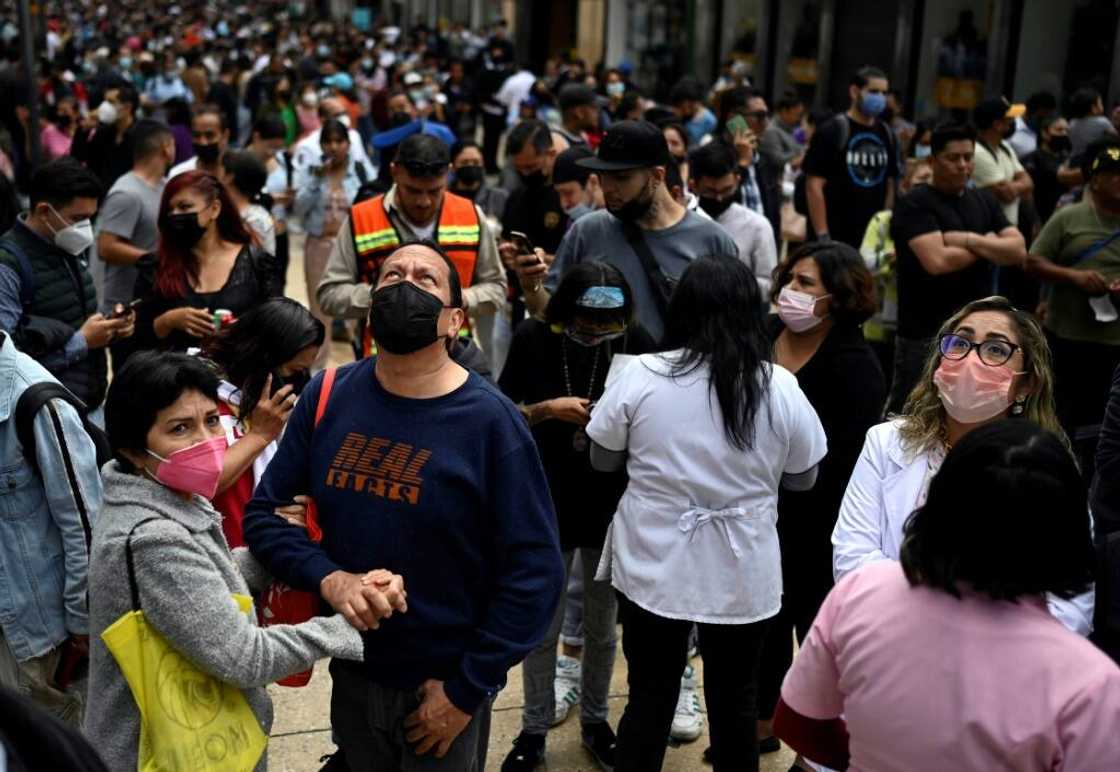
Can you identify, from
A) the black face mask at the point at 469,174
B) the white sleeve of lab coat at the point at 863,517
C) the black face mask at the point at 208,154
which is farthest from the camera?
the black face mask at the point at 469,174

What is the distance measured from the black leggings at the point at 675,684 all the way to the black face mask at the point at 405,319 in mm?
1127

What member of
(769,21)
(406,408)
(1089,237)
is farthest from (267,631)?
(769,21)

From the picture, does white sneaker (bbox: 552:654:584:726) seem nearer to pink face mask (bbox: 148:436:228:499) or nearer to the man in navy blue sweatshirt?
the man in navy blue sweatshirt

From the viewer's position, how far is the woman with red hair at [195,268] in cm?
482

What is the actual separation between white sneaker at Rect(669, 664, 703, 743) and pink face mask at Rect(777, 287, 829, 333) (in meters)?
1.28

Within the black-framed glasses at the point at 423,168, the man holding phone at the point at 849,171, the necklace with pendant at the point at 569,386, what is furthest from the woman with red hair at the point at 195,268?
the man holding phone at the point at 849,171

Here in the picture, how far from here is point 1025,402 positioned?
343 centimetres

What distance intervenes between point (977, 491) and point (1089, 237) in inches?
173

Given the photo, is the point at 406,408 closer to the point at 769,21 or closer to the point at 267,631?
the point at 267,631

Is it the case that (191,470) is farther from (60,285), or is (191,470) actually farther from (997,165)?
(997,165)

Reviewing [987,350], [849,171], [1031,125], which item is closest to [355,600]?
[987,350]

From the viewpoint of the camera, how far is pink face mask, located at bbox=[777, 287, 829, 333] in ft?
13.9

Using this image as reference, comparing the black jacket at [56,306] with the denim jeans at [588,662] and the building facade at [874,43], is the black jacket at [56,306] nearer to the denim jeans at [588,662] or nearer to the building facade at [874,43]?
the denim jeans at [588,662]

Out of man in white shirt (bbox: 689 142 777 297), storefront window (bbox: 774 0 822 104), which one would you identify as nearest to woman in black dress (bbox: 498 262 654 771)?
man in white shirt (bbox: 689 142 777 297)
